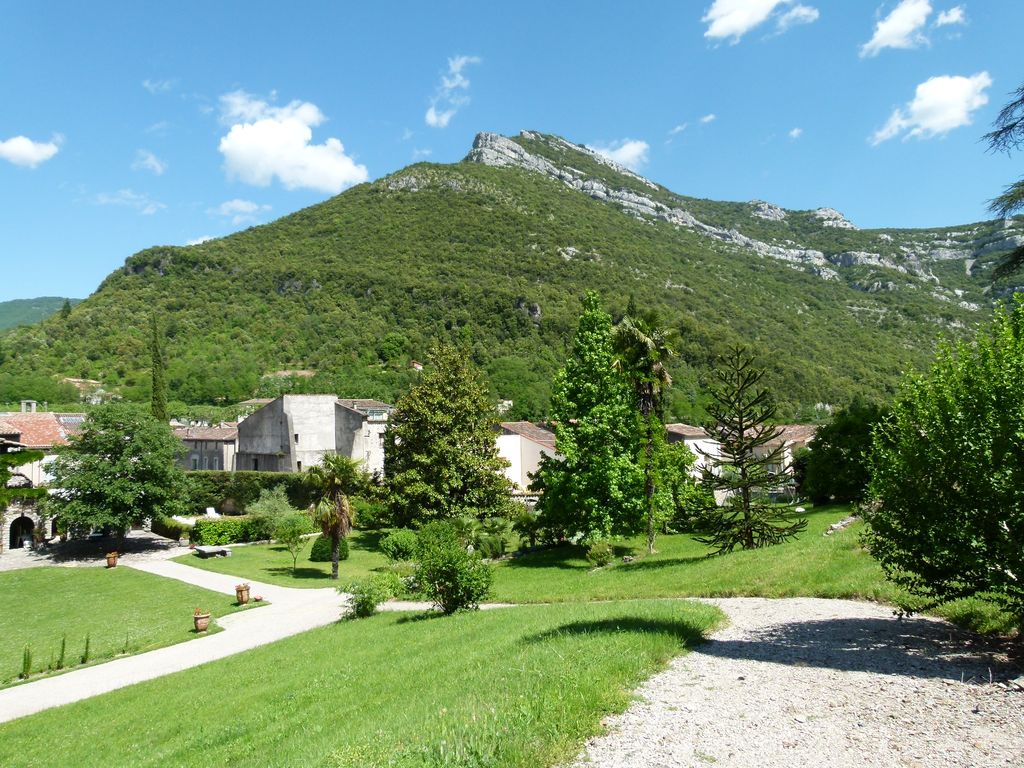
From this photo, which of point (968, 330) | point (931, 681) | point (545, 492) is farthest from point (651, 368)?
point (968, 330)

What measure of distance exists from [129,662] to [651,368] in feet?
73.5

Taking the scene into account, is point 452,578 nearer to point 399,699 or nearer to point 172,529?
point 399,699

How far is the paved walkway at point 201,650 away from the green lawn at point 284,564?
202 cm

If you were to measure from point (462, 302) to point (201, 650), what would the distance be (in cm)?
9888

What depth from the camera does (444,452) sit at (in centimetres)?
3772

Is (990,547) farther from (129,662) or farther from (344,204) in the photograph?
(344,204)

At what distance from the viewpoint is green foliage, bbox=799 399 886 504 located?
123 ft

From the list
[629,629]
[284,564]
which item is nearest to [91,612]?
[284,564]

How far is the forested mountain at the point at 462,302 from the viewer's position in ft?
314

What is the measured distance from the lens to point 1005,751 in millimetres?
5617

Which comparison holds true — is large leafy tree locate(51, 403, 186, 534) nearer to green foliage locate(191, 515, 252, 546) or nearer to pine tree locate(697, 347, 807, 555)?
green foliage locate(191, 515, 252, 546)

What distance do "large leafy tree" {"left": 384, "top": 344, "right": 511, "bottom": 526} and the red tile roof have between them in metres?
25.3

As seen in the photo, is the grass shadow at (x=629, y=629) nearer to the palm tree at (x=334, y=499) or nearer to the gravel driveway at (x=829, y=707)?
the gravel driveway at (x=829, y=707)

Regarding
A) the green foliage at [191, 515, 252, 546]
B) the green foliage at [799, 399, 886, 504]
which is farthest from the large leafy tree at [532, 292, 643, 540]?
the green foliage at [191, 515, 252, 546]
